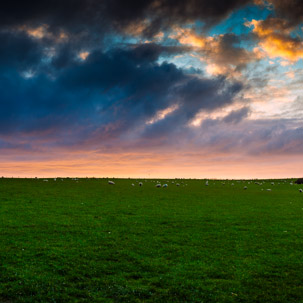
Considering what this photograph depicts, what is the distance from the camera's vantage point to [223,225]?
15.5 metres

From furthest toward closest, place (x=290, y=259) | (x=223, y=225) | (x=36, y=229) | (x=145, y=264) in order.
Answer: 1. (x=223, y=225)
2. (x=36, y=229)
3. (x=290, y=259)
4. (x=145, y=264)

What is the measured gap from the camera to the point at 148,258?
10.0 m

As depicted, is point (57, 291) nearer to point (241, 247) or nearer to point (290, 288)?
point (290, 288)

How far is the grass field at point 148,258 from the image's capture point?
7.50 meters

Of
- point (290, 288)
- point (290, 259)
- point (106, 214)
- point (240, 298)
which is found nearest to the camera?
point (240, 298)

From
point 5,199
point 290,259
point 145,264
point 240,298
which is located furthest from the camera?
point 5,199

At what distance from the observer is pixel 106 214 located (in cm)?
1823

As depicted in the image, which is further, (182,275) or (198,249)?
(198,249)

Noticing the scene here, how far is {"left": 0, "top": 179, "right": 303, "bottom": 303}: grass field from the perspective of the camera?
7.50m

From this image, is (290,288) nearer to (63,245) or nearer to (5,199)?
(63,245)

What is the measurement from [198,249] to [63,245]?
5484 millimetres

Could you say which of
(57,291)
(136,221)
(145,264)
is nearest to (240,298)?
(145,264)

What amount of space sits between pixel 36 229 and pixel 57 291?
6953mm

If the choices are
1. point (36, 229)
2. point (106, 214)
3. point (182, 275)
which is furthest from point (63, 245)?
point (106, 214)
